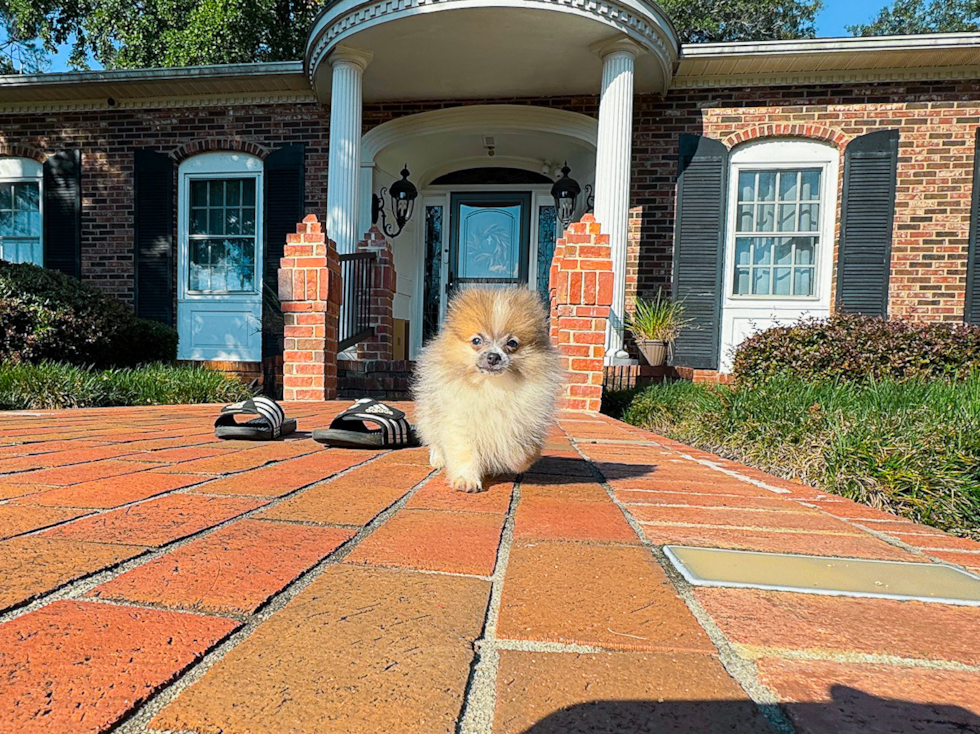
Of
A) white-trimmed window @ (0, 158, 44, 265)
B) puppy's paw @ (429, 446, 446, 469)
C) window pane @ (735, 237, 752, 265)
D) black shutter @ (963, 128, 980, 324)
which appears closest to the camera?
puppy's paw @ (429, 446, 446, 469)

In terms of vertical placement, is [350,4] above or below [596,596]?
above

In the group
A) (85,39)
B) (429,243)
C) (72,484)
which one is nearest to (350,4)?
(429,243)

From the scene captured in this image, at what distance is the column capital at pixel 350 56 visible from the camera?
23.6 ft

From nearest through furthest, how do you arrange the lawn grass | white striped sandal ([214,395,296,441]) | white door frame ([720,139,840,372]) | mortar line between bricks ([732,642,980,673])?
mortar line between bricks ([732,642,980,673]) → the lawn grass → white striped sandal ([214,395,296,441]) → white door frame ([720,139,840,372])

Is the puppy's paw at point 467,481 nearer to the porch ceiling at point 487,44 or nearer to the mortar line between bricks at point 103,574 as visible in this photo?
the mortar line between bricks at point 103,574

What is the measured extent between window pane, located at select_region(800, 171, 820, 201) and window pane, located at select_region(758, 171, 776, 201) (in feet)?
1.23

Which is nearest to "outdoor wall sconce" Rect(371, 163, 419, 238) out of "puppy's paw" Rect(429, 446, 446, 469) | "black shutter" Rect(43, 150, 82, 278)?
"black shutter" Rect(43, 150, 82, 278)

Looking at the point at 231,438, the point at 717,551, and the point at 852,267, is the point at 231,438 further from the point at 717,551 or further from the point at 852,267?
the point at 852,267

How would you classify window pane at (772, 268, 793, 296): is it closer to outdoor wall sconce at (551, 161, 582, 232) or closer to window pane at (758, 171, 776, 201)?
window pane at (758, 171, 776, 201)

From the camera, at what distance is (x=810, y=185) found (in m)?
8.20

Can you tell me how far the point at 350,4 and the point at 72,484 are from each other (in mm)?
6810

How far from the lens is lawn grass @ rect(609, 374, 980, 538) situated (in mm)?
2531

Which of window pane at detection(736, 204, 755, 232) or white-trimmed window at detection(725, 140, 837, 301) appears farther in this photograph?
window pane at detection(736, 204, 755, 232)

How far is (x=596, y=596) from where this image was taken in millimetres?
974
